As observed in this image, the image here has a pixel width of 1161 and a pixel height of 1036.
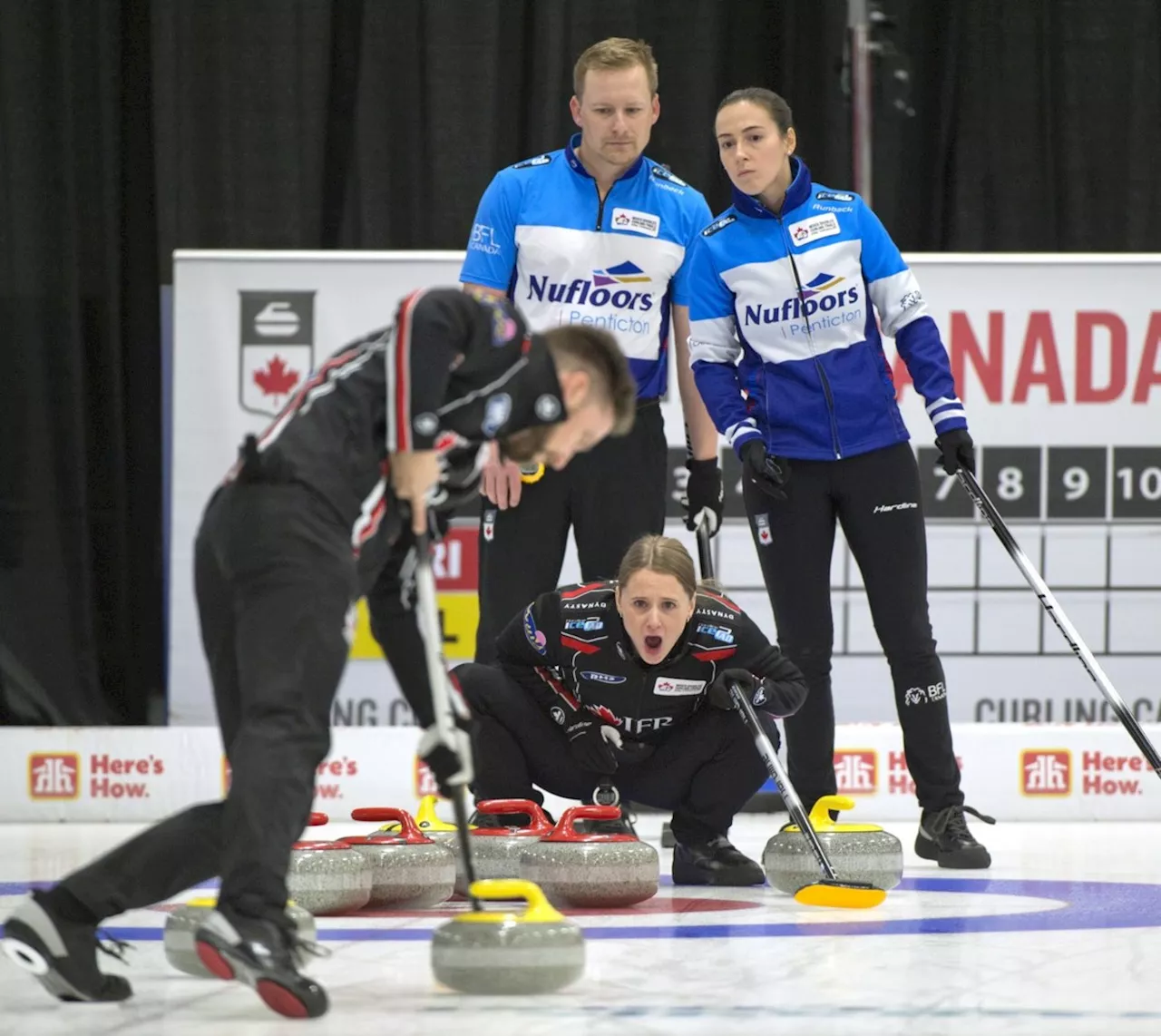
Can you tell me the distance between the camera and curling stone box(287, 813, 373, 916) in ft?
9.70

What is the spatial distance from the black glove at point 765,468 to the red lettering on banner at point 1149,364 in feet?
5.99

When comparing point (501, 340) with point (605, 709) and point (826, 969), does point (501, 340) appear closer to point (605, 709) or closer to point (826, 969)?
point (826, 969)

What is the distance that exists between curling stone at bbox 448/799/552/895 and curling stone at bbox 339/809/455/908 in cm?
7

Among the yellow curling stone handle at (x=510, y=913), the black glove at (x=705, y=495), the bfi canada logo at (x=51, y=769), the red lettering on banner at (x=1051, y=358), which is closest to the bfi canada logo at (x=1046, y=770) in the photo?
the red lettering on banner at (x=1051, y=358)

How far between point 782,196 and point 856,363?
39 cm

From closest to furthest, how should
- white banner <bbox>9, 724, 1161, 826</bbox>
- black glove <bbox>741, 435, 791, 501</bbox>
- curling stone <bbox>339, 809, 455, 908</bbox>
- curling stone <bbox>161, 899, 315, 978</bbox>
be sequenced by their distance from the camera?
curling stone <bbox>161, 899, 315, 978</bbox>, curling stone <bbox>339, 809, 455, 908</bbox>, black glove <bbox>741, 435, 791, 501</bbox>, white banner <bbox>9, 724, 1161, 826</bbox>

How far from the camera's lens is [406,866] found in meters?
3.08

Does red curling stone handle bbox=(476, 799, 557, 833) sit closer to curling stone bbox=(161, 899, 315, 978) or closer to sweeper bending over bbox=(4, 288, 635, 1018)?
curling stone bbox=(161, 899, 315, 978)

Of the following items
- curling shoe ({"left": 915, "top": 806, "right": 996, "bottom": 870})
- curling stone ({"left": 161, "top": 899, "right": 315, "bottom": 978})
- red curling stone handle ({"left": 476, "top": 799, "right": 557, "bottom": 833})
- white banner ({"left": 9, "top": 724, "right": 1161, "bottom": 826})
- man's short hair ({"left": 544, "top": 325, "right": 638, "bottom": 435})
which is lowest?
white banner ({"left": 9, "top": 724, "right": 1161, "bottom": 826})

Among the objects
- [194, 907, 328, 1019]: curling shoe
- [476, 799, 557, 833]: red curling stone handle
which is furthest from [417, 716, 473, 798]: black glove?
[476, 799, 557, 833]: red curling stone handle

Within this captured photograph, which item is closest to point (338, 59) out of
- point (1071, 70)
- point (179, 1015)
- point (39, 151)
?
point (39, 151)

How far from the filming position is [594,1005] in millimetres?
2160

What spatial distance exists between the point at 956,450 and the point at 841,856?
940 mm

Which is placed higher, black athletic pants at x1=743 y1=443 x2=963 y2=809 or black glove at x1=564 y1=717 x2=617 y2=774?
black athletic pants at x1=743 y1=443 x2=963 y2=809
